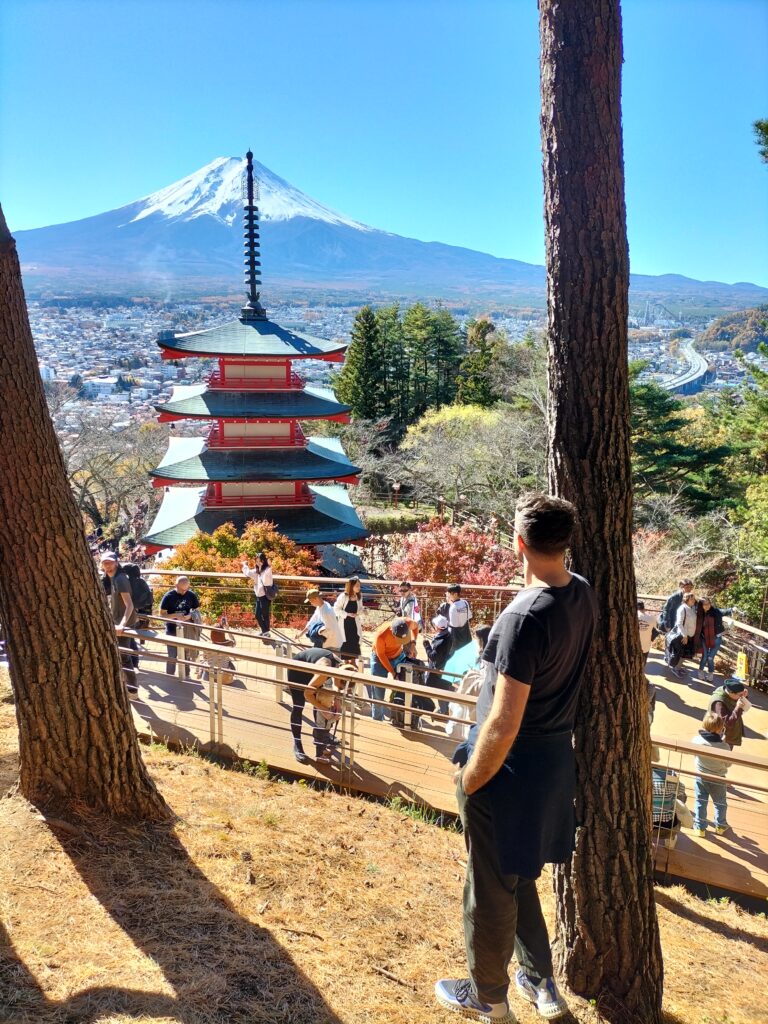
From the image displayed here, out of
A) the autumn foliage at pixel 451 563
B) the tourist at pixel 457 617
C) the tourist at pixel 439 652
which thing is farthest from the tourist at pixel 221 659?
the autumn foliage at pixel 451 563

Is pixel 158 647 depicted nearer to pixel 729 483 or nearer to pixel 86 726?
pixel 86 726

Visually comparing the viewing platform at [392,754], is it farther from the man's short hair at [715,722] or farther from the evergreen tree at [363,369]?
the evergreen tree at [363,369]

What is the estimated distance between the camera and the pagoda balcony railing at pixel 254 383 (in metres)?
21.1

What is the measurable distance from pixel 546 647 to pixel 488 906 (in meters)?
1.04

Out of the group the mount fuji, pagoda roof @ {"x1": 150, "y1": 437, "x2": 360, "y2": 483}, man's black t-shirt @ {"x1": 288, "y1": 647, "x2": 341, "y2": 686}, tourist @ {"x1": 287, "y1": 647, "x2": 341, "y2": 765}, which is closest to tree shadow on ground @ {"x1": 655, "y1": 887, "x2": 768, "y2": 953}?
tourist @ {"x1": 287, "y1": 647, "x2": 341, "y2": 765}

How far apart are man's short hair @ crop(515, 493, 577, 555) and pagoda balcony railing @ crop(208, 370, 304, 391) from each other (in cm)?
1952

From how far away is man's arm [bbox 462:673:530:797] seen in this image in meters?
2.28

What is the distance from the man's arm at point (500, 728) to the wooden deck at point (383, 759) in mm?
2635

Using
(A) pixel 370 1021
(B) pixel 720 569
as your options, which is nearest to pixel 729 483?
(B) pixel 720 569

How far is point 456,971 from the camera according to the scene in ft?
10.9

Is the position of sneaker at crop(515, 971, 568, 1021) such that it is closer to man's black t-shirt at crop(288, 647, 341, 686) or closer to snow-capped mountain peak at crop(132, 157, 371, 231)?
man's black t-shirt at crop(288, 647, 341, 686)

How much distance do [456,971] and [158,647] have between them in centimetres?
740

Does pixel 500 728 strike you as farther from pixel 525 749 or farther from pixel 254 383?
pixel 254 383

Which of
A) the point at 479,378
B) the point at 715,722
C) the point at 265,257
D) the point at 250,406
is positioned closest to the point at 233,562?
the point at 250,406
